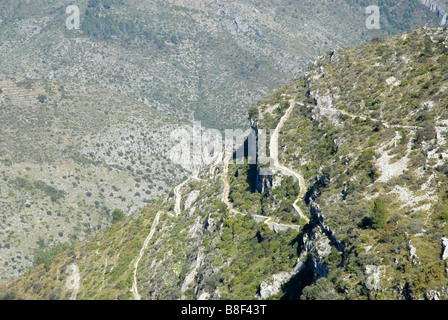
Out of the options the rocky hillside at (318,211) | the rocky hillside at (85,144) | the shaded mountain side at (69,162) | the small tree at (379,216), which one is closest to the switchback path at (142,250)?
the rocky hillside at (318,211)

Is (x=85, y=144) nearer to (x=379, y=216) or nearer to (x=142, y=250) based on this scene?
(x=142, y=250)

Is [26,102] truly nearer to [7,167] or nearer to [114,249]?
[7,167]

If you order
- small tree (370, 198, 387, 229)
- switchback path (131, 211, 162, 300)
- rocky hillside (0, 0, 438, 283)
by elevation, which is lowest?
switchback path (131, 211, 162, 300)

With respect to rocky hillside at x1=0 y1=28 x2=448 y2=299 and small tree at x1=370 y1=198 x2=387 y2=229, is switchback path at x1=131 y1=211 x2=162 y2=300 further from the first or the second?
small tree at x1=370 y1=198 x2=387 y2=229

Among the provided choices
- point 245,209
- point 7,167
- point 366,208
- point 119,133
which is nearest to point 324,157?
point 245,209

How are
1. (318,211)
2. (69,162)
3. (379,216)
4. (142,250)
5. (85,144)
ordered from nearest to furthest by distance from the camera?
(379,216)
(318,211)
(142,250)
(69,162)
(85,144)

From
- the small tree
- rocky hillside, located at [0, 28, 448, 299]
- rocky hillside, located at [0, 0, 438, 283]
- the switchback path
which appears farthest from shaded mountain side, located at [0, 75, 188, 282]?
the small tree

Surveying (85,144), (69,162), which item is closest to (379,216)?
(69,162)

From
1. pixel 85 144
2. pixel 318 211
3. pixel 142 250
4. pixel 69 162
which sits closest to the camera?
pixel 318 211
